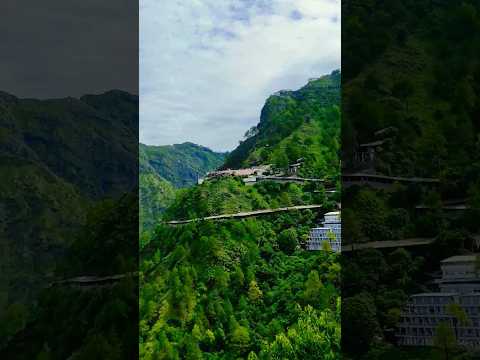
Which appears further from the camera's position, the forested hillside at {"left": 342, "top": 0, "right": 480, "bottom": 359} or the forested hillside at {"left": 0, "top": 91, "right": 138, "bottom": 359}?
the forested hillside at {"left": 342, "top": 0, "right": 480, "bottom": 359}

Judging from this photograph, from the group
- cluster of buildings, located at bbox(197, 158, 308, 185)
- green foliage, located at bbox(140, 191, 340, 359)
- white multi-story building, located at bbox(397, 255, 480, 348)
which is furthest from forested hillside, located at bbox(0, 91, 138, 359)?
white multi-story building, located at bbox(397, 255, 480, 348)

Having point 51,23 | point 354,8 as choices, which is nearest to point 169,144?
point 51,23

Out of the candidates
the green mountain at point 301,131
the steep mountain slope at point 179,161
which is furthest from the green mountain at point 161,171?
the green mountain at point 301,131

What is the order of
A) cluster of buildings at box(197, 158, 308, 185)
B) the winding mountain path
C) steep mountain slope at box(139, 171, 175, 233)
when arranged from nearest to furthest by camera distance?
1. steep mountain slope at box(139, 171, 175, 233)
2. the winding mountain path
3. cluster of buildings at box(197, 158, 308, 185)

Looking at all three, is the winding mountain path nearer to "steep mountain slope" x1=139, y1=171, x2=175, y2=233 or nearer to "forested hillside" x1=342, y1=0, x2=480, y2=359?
"steep mountain slope" x1=139, y1=171, x2=175, y2=233

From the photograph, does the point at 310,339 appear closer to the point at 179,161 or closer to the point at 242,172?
the point at 242,172

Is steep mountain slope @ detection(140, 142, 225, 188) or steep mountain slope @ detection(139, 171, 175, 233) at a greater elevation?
steep mountain slope @ detection(140, 142, 225, 188)
